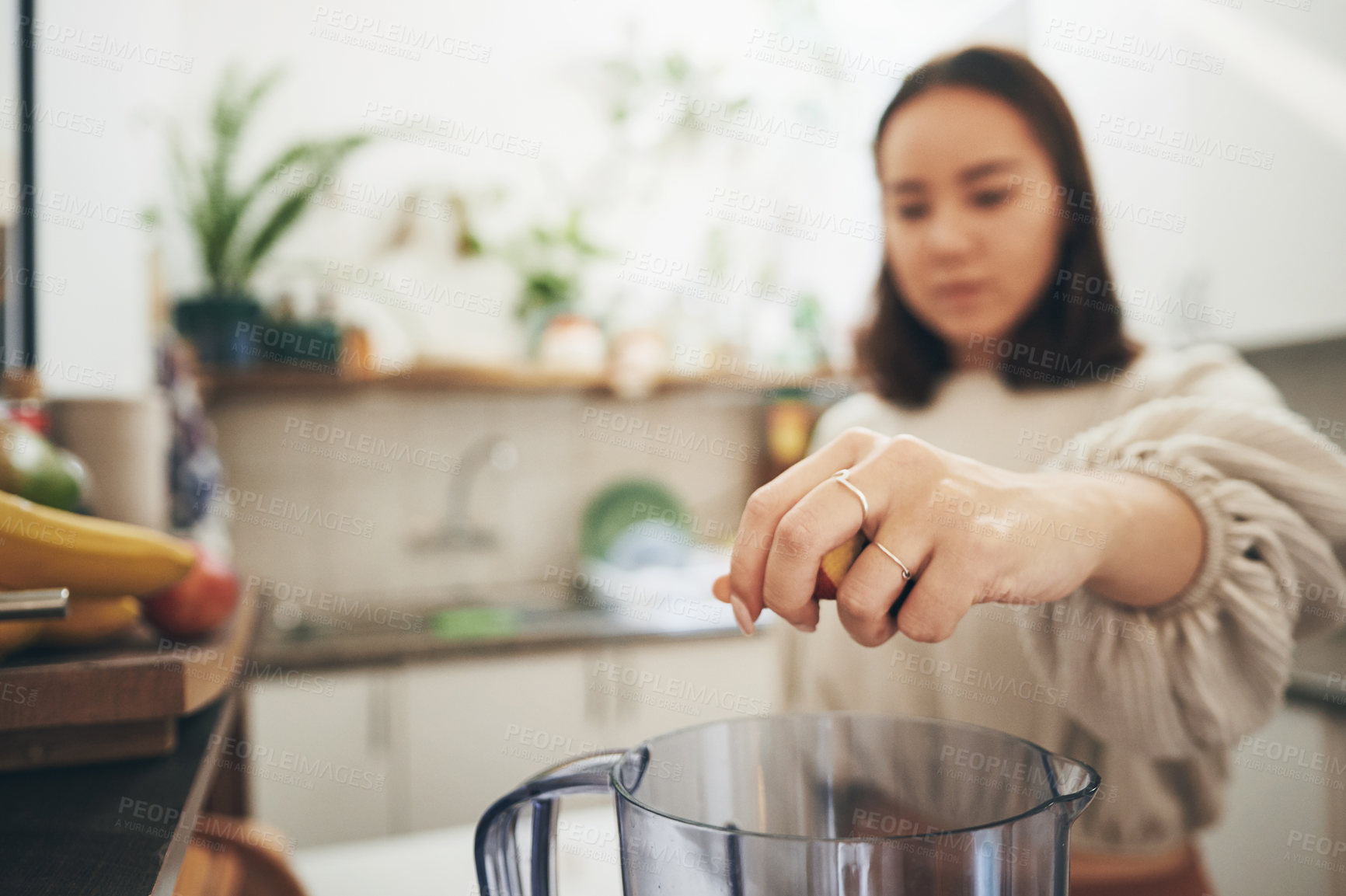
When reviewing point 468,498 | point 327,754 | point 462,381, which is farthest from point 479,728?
point 462,381

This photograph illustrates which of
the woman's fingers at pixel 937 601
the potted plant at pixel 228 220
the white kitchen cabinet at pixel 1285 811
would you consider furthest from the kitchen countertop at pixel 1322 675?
the potted plant at pixel 228 220

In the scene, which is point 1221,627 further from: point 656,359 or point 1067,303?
point 656,359

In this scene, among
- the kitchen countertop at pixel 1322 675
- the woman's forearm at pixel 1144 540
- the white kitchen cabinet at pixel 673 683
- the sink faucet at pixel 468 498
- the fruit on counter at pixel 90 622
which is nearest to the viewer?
the woman's forearm at pixel 1144 540

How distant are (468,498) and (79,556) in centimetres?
173

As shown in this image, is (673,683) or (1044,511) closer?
(1044,511)

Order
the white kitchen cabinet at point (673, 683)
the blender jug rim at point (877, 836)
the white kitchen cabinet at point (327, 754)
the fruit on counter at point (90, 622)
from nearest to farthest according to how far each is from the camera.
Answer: the blender jug rim at point (877, 836) < the fruit on counter at point (90, 622) < the white kitchen cabinet at point (327, 754) < the white kitchen cabinet at point (673, 683)

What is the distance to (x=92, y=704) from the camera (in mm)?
411

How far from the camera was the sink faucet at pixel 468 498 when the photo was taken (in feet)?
6.93

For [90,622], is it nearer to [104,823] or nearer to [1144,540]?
[104,823]

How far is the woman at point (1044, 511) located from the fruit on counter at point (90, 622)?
39cm

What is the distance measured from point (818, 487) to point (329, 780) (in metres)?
1.63

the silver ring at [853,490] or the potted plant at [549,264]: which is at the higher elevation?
the potted plant at [549,264]

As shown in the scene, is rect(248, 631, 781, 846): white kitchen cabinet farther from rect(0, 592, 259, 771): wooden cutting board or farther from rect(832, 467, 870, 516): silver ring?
rect(832, 467, 870, 516): silver ring

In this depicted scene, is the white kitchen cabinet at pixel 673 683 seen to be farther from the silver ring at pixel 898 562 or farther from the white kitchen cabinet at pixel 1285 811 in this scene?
the silver ring at pixel 898 562
